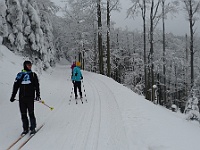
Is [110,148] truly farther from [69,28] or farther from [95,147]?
Answer: [69,28]

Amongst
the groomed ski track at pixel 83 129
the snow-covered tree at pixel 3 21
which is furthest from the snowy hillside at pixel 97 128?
the snow-covered tree at pixel 3 21

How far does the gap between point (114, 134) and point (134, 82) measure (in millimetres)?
38495

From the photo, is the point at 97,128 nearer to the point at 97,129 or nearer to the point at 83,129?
the point at 97,129

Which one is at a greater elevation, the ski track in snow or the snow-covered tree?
the snow-covered tree

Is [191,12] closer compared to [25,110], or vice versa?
[25,110]

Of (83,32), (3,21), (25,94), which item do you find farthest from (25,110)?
(83,32)

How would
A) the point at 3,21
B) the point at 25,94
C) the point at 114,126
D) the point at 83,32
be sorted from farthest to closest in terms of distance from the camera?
1. the point at 83,32
2. the point at 3,21
3. the point at 114,126
4. the point at 25,94

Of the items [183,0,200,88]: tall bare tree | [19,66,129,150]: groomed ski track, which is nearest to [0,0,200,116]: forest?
[183,0,200,88]: tall bare tree

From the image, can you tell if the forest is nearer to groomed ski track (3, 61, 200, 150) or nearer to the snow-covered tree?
the snow-covered tree

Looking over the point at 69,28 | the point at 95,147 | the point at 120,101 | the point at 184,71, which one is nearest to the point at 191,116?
the point at 120,101

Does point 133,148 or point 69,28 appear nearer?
point 133,148

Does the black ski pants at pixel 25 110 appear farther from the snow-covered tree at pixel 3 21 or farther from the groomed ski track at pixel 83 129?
the snow-covered tree at pixel 3 21

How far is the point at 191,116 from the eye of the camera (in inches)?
563

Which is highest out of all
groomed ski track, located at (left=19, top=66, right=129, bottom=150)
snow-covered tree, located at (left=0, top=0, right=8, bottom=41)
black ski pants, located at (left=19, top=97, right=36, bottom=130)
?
snow-covered tree, located at (left=0, top=0, right=8, bottom=41)
